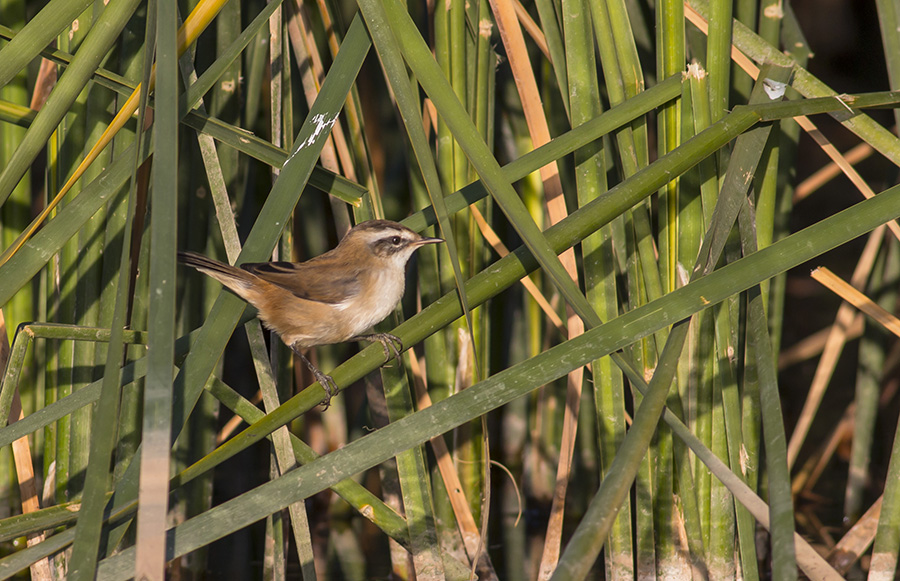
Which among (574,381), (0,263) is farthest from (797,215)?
(0,263)

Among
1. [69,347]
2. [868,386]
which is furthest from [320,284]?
[868,386]

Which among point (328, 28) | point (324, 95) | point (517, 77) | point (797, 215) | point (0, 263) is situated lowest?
point (0, 263)

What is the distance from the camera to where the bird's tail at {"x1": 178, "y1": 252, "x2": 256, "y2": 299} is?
6.90 ft

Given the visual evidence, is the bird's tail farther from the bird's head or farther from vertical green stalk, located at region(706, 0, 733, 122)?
vertical green stalk, located at region(706, 0, 733, 122)

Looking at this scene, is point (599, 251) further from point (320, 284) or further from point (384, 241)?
point (320, 284)

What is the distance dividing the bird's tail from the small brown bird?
10 centimetres

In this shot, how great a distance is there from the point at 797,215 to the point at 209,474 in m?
4.60

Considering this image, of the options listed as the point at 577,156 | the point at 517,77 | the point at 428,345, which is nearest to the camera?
the point at 577,156

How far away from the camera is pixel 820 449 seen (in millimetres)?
3850

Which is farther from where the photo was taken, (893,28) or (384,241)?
(384,241)

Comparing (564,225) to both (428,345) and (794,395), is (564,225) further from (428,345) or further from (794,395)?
(794,395)

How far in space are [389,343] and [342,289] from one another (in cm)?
44

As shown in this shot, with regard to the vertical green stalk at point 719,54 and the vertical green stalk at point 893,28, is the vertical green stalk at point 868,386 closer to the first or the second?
the vertical green stalk at point 893,28

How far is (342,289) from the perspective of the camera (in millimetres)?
2412
